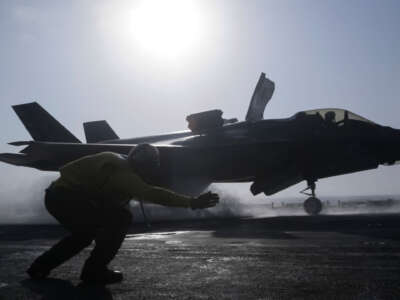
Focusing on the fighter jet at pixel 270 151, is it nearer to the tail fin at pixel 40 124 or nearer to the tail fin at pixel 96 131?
the tail fin at pixel 40 124

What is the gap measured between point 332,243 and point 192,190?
998 cm

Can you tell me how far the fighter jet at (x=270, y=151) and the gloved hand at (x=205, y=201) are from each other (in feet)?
36.9

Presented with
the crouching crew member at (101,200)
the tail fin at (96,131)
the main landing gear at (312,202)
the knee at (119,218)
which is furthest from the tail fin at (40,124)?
the knee at (119,218)

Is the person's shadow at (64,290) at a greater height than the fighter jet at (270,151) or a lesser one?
lesser

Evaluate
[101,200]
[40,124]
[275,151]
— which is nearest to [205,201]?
[101,200]

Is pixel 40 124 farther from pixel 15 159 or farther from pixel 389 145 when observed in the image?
pixel 389 145

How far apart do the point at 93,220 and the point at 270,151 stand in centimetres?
1167

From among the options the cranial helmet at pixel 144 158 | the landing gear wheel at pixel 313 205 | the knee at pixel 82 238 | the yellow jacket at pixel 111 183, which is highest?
the cranial helmet at pixel 144 158

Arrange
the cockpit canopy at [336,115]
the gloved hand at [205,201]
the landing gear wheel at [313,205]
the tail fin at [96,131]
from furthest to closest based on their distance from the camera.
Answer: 1. the tail fin at [96,131]
2. the landing gear wheel at [313,205]
3. the cockpit canopy at [336,115]
4. the gloved hand at [205,201]

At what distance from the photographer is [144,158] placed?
13.8 feet

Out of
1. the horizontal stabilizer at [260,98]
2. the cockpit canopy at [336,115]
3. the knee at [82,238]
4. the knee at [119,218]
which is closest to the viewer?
the knee at [119,218]

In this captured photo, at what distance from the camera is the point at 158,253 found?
248 inches

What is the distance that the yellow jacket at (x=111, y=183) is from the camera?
162 inches

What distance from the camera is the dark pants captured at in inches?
169
